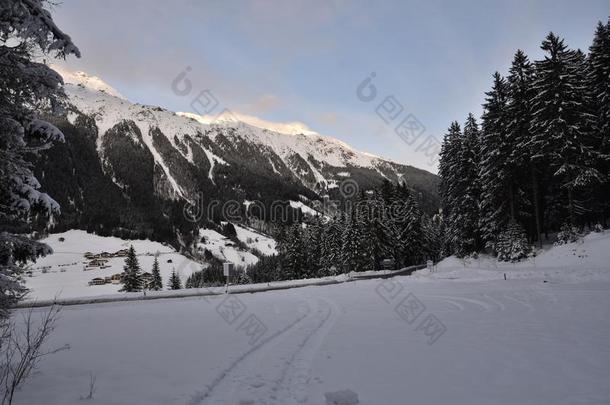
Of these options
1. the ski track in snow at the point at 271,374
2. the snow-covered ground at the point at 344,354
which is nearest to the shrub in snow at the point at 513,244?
the snow-covered ground at the point at 344,354

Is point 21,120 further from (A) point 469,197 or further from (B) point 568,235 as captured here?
(A) point 469,197

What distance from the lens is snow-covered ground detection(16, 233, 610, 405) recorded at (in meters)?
6.68

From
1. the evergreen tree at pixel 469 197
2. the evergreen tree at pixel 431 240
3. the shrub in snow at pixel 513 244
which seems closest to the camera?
the shrub in snow at pixel 513 244

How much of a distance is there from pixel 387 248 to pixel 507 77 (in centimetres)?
2664

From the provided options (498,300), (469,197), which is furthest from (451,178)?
(498,300)

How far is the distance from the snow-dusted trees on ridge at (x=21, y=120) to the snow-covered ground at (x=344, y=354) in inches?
88.8

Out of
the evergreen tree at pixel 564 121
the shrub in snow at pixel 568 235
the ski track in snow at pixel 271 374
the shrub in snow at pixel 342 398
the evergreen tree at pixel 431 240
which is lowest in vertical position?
the shrub in snow at pixel 342 398

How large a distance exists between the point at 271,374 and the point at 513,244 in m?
32.6

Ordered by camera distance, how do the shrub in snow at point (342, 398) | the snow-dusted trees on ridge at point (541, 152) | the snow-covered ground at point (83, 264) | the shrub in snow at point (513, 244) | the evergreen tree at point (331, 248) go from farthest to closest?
the snow-covered ground at point (83, 264)
the evergreen tree at point (331, 248)
the shrub in snow at point (513, 244)
the snow-dusted trees on ridge at point (541, 152)
the shrub in snow at point (342, 398)

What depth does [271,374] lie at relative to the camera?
806 cm

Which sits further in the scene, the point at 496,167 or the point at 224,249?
the point at 224,249

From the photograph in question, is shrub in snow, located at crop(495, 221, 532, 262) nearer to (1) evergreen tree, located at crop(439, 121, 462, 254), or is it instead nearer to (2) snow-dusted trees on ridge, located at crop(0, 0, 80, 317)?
(1) evergreen tree, located at crop(439, 121, 462, 254)

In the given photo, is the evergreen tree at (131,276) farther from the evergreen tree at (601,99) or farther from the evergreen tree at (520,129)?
the evergreen tree at (601,99)

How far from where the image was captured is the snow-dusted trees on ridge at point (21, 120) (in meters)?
7.19
